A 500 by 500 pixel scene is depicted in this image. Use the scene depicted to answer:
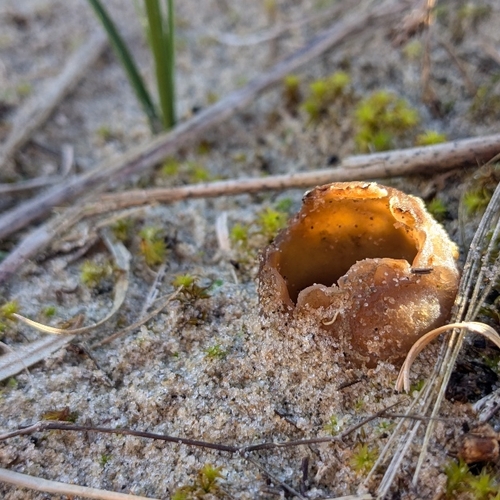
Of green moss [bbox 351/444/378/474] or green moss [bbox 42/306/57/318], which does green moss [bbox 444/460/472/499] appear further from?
green moss [bbox 42/306/57/318]

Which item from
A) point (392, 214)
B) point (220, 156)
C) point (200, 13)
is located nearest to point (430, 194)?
point (392, 214)

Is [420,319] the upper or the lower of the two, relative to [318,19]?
lower

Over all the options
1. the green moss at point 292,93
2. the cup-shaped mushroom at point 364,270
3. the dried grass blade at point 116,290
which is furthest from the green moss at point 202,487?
the green moss at point 292,93

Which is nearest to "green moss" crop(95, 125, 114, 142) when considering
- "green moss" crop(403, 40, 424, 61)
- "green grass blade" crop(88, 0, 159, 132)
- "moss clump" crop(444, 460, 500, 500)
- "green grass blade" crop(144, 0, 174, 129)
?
"green grass blade" crop(88, 0, 159, 132)

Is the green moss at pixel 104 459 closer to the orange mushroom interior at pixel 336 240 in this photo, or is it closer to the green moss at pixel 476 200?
the orange mushroom interior at pixel 336 240

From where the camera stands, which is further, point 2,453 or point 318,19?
point 318,19

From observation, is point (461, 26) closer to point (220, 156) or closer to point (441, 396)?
point (220, 156)
